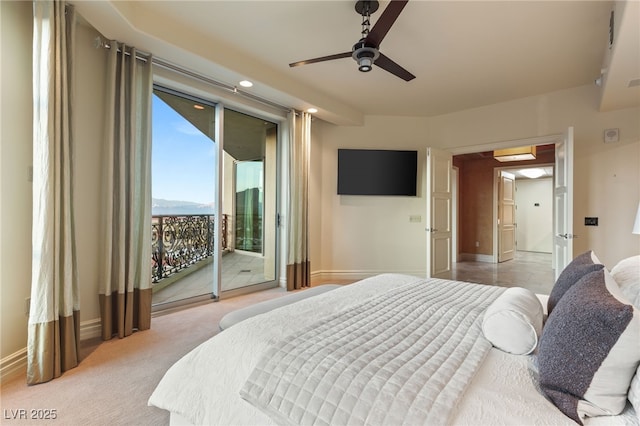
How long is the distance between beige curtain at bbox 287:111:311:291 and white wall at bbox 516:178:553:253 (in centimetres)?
815

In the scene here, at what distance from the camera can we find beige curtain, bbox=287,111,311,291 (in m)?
4.36

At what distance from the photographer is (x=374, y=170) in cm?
502

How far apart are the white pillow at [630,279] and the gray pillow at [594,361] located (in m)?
0.49

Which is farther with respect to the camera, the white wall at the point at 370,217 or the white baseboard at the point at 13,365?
the white wall at the point at 370,217

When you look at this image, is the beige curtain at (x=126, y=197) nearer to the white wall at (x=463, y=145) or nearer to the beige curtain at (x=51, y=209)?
the beige curtain at (x=51, y=209)

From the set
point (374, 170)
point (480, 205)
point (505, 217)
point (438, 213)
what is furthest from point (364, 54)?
point (505, 217)

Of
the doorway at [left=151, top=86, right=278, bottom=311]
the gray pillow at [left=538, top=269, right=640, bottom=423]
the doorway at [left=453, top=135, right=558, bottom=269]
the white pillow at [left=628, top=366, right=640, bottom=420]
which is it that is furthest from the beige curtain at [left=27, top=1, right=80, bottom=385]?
the doorway at [left=453, top=135, right=558, bottom=269]

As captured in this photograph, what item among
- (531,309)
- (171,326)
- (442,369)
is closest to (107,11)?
(171,326)

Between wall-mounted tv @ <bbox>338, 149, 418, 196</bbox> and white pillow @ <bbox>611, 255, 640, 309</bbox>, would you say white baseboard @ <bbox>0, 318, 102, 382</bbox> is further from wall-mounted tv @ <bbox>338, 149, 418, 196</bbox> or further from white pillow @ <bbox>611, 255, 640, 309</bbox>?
wall-mounted tv @ <bbox>338, 149, 418, 196</bbox>

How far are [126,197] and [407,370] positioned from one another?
9.03 feet

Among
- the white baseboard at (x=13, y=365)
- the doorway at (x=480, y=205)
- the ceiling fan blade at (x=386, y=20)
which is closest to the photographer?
the ceiling fan blade at (x=386, y=20)

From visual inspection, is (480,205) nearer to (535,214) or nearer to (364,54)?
(535,214)

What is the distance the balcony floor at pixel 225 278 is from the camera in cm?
361

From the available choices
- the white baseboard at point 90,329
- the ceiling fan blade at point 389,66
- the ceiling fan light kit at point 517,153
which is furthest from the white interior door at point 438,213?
the white baseboard at point 90,329
